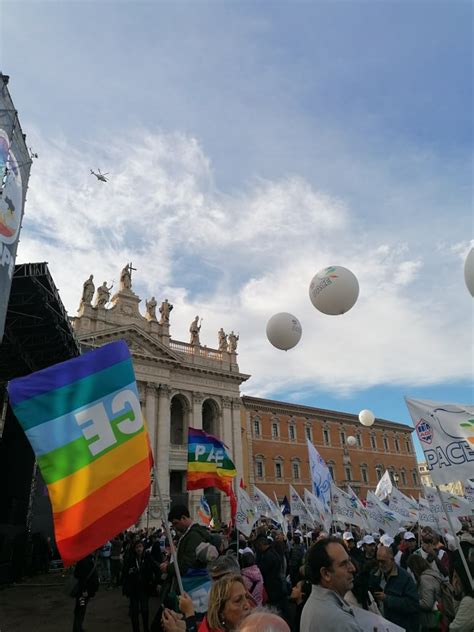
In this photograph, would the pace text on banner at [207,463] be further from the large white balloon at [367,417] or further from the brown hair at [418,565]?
the large white balloon at [367,417]

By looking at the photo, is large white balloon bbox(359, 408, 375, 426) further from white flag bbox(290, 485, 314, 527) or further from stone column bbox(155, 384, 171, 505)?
stone column bbox(155, 384, 171, 505)

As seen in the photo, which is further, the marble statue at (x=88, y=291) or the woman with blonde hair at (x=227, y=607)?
the marble statue at (x=88, y=291)

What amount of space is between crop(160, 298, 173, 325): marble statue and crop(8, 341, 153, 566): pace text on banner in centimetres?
3534

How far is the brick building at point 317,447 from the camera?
4453cm

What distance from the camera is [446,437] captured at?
21.8 feet

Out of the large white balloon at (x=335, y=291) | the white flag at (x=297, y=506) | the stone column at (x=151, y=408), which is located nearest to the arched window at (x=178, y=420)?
the stone column at (x=151, y=408)

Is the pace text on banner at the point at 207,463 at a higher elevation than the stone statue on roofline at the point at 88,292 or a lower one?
lower

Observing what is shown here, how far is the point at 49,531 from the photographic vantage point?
2098 cm

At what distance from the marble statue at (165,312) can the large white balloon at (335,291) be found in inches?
1180

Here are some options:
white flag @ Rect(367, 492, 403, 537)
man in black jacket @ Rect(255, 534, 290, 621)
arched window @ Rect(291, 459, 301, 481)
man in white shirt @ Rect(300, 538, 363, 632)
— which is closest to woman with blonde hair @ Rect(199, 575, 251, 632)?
man in white shirt @ Rect(300, 538, 363, 632)

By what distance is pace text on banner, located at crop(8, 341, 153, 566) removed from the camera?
11.1 ft

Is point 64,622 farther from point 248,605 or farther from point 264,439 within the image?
point 264,439

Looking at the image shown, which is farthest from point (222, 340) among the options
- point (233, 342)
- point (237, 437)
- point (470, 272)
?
point (470, 272)

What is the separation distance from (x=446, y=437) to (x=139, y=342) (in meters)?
31.2
